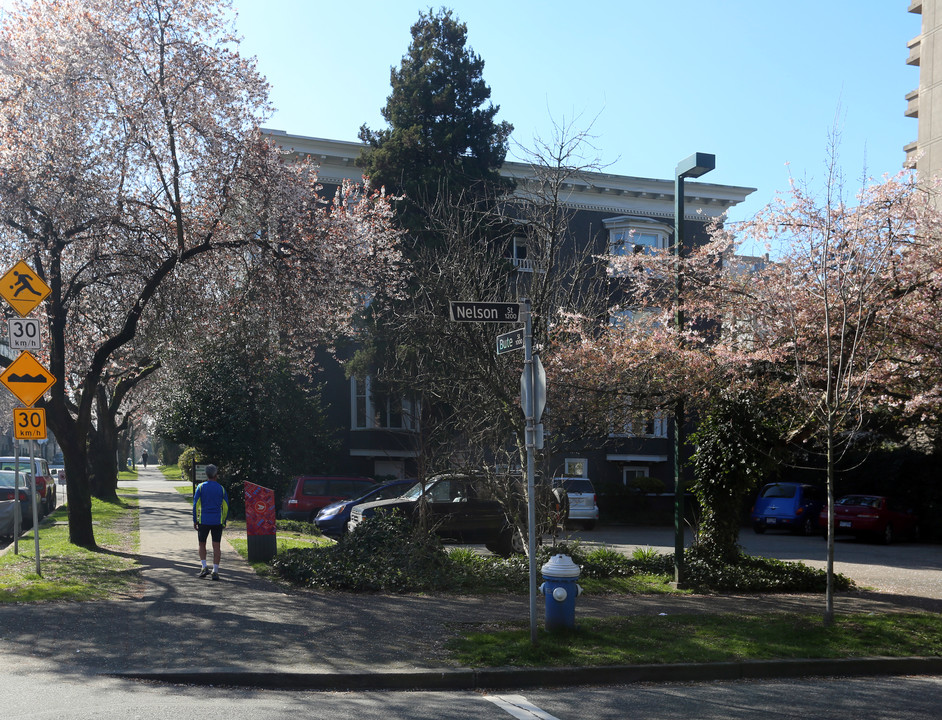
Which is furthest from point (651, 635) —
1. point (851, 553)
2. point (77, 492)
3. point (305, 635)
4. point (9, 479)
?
point (9, 479)

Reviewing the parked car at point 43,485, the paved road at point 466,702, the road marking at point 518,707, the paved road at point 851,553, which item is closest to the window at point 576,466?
the paved road at point 851,553

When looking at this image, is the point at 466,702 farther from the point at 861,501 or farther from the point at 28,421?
the point at 861,501

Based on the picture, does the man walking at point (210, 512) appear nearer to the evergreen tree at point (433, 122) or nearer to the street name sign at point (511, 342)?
the street name sign at point (511, 342)

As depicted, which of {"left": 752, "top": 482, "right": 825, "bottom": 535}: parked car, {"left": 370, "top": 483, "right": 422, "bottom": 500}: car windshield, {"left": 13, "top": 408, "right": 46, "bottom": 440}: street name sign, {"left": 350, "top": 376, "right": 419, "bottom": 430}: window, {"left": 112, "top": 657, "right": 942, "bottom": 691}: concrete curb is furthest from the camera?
{"left": 350, "top": 376, "right": 419, "bottom": 430}: window

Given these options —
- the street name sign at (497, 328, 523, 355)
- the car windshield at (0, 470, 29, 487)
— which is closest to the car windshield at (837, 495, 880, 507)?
the street name sign at (497, 328, 523, 355)

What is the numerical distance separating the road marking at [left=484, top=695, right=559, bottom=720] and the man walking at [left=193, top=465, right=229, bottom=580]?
22.9 feet

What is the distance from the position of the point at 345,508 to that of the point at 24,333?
9.07 m

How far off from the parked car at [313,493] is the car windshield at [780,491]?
13.0 m

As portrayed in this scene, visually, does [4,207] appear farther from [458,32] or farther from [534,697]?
[458,32]

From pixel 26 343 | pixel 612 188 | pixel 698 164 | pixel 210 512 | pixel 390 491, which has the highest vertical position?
pixel 612 188

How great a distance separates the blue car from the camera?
19844 millimetres

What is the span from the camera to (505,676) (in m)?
7.64

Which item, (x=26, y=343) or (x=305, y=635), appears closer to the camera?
(x=305, y=635)

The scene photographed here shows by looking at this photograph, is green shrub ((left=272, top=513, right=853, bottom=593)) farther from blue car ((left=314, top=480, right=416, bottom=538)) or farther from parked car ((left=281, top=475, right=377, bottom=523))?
parked car ((left=281, top=475, right=377, bottom=523))
